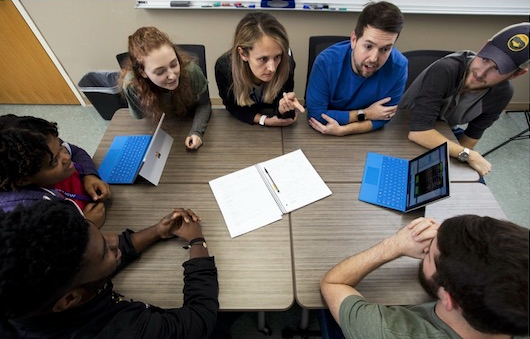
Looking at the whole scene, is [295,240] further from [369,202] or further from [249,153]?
[249,153]

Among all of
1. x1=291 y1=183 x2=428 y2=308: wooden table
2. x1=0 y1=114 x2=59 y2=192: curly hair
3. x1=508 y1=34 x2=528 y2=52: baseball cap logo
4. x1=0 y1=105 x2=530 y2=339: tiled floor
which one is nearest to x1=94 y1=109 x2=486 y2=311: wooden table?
x1=291 y1=183 x2=428 y2=308: wooden table

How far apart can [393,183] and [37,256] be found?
4.13 feet

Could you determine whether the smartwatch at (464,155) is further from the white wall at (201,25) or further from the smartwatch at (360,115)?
the white wall at (201,25)

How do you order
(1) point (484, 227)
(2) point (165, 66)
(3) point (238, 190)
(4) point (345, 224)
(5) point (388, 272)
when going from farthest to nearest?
(2) point (165, 66) < (3) point (238, 190) < (4) point (345, 224) < (5) point (388, 272) < (1) point (484, 227)

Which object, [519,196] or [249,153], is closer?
[249,153]

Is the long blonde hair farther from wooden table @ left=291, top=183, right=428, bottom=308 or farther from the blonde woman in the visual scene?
wooden table @ left=291, top=183, right=428, bottom=308

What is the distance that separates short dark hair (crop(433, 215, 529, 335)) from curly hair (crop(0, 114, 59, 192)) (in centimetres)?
127

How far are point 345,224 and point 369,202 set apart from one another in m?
0.16

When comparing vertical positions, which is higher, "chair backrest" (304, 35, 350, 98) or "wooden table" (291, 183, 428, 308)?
"chair backrest" (304, 35, 350, 98)

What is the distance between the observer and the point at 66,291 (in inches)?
27.0

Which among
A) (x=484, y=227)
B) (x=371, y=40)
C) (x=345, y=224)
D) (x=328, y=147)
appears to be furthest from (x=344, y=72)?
(x=484, y=227)

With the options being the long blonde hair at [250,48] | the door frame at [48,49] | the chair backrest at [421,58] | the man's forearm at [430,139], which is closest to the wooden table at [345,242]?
the man's forearm at [430,139]

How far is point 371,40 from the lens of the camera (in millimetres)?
1319

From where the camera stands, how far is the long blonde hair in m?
1.35
